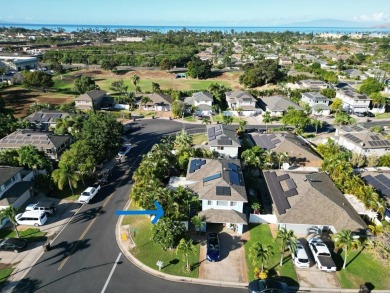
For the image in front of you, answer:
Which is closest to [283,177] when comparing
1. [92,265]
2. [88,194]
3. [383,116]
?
[92,265]

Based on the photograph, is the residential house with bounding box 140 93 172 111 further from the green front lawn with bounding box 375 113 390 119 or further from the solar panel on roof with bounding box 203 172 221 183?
the green front lawn with bounding box 375 113 390 119

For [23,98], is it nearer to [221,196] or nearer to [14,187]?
[14,187]

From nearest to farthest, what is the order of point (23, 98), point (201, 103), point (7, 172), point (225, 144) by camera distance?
point (7, 172), point (225, 144), point (201, 103), point (23, 98)

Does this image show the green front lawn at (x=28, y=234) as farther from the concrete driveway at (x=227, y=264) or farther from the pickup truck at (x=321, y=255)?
the pickup truck at (x=321, y=255)

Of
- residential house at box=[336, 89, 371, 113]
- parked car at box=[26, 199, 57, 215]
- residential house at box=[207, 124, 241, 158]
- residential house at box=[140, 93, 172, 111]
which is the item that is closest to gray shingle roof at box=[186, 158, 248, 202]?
residential house at box=[207, 124, 241, 158]

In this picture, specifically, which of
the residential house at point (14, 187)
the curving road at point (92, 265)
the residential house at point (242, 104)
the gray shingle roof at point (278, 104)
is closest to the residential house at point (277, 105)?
the gray shingle roof at point (278, 104)
